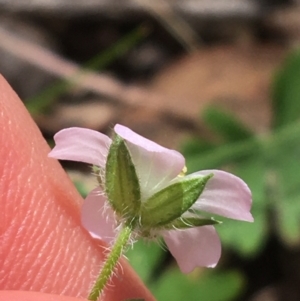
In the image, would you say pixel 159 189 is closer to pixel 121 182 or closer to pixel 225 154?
pixel 121 182

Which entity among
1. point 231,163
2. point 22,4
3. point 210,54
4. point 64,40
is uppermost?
point 22,4

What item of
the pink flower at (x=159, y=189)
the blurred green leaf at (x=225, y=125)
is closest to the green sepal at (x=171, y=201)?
the pink flower at (x=159, y=189)

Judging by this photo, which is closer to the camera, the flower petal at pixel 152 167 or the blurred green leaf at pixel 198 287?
the flower petal at pixel 152 167

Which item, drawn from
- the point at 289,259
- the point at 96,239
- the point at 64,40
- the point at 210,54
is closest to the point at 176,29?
the point at 210,54

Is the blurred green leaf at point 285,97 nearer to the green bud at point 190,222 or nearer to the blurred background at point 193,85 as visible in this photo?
the blurred background at point 193,85

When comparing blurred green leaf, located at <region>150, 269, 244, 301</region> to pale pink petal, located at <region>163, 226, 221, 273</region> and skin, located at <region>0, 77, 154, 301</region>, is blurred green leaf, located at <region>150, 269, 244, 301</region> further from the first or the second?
pale pink petal, located at <region>163, 226, 221, 273</region>

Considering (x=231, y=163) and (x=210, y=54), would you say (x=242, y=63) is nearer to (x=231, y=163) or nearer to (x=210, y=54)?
(x=210, y=54)
